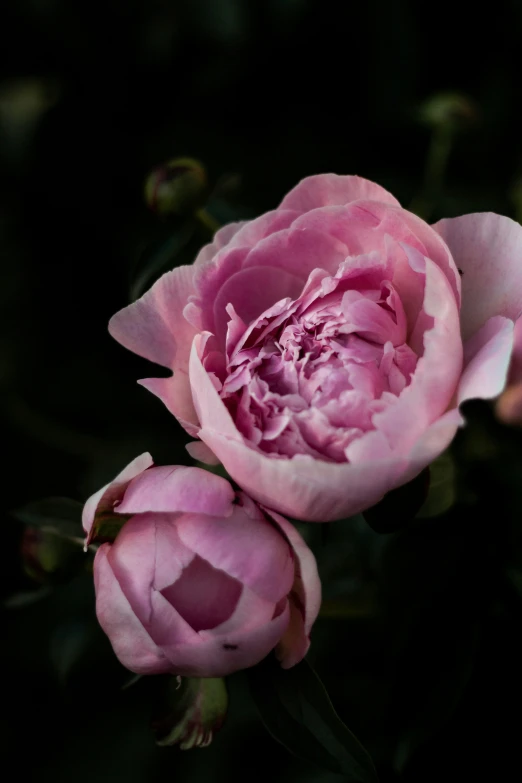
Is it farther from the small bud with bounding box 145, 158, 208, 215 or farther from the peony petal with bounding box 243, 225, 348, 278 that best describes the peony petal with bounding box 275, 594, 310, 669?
the small bud with bounding box 145, 158, 208, 215

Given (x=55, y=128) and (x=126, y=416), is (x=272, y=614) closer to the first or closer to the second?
(x=126, y=416)

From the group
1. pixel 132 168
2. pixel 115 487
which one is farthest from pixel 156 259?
pixel 132 168

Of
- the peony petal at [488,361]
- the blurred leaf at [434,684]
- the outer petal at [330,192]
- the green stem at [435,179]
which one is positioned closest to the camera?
the peony petal at [488,361]

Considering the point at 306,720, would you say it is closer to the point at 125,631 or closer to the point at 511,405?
the point at 125,631

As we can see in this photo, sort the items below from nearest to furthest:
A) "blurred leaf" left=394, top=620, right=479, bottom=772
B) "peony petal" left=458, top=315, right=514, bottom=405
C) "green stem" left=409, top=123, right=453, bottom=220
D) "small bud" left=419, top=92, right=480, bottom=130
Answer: "peony petal" left=458, top=315, right=514, bottom=405, "blurred leaf" left=394, top=620, right=479, bottom=772, "green stem" left=409, top=123, right=453, bottom=220, "small bud" left=419, top=92, right=480, bottom=130

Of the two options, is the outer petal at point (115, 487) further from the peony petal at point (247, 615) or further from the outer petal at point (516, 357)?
the outer petal at point (516, 357)

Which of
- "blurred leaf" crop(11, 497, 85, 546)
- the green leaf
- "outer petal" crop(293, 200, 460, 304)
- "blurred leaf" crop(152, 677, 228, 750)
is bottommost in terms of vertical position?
"blurred leaf" crop(152, 677, 228, 750)

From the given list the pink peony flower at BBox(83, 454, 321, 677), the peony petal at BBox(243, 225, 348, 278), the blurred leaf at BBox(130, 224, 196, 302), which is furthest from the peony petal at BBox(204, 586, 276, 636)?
the blurred leaf at BBox(130, 224, 196, 302)

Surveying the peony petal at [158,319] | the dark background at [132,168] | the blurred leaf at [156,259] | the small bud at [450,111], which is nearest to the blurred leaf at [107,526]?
the peony petal at [158,319]
